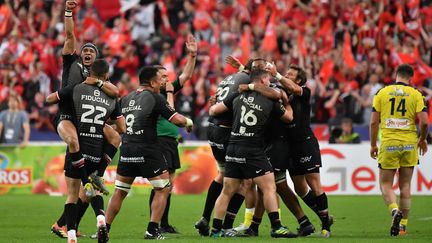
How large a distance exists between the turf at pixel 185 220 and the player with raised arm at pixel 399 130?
750mm

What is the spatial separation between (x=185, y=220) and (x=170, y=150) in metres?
2.19

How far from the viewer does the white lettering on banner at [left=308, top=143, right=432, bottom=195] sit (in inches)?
984

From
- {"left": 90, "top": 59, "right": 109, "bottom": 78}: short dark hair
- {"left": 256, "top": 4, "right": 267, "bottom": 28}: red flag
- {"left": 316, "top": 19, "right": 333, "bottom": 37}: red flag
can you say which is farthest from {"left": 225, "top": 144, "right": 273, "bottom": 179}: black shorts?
{"left": 256, "top": 4, "right": 267, "bottom": 28}: red flag

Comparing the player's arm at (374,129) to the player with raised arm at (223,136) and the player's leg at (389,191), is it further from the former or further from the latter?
the player with raised arm at (223,136)

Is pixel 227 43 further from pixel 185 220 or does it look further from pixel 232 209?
pixel 232 209

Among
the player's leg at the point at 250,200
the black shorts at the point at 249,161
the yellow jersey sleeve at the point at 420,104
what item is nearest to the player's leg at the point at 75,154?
the black shorts at the point at 249,161

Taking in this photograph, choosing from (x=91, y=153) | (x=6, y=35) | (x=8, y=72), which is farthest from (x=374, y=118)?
(x=6, y=35)

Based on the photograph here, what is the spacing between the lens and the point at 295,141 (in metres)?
16.0

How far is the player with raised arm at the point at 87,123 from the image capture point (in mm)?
13969

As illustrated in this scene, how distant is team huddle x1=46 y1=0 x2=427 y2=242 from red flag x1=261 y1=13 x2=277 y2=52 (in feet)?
42.8

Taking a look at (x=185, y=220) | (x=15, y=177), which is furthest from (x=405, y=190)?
(x=15, y=177)

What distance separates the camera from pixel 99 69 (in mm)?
14094

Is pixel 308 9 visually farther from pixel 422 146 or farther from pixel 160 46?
pixel 422 146

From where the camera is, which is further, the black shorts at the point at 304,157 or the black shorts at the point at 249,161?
the black shorts at the point at 304,157
